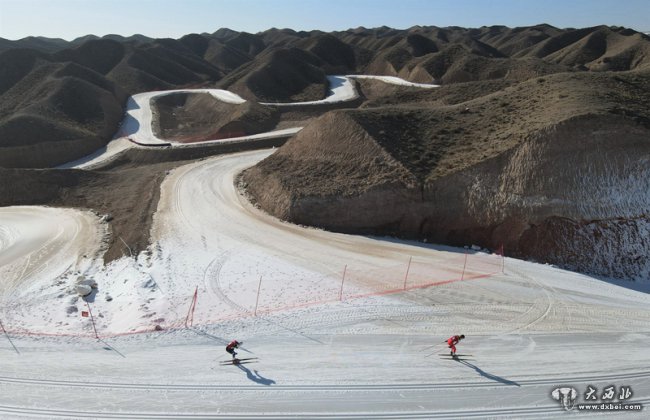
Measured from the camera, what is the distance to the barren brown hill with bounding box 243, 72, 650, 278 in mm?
21000

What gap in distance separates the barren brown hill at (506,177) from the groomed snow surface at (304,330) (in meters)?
1.46

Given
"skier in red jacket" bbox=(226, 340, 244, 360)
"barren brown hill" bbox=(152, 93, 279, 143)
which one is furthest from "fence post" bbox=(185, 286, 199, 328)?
"barren brown hill" bbox=(152, 93, 279, 143)

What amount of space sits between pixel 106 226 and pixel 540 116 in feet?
82.5

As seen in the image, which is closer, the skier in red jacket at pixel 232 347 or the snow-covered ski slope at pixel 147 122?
the skier in red jacket at pixel 232 347

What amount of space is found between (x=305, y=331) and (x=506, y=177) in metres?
13.2

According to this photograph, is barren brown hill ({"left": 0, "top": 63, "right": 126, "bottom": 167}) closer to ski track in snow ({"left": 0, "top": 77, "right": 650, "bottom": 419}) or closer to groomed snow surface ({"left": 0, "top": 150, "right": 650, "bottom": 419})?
ski track in snow ({"left": 0, "top": 77, "right": 650, "bottom": 419})

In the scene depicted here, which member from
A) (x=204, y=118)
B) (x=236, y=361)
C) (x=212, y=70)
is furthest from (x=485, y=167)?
(x=212, y=70)

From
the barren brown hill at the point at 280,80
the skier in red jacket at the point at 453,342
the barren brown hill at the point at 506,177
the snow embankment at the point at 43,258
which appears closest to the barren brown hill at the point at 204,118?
the barren brown hill at the point at 280,80

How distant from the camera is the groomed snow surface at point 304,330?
12.1 m

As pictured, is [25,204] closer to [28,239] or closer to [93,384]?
[28,239]

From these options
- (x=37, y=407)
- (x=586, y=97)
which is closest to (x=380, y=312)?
(x=37, y=407)

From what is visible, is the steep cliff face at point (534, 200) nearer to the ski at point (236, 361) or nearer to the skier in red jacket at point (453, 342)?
the skier in red jacket at point (453, 342)

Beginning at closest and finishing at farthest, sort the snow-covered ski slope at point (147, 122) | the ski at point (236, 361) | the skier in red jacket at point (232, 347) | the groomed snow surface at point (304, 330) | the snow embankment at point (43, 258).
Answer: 1. the groomed snow surface at point (304, 330)
2. the skier in red jacket at point (232, 347)
3. the ski at point (236, 361)
4. the snow embankment at point (43, 258)
5. the snow-covered ski slope at point (147, 122)

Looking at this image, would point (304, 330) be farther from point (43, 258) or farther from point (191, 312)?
point (43, 258)
